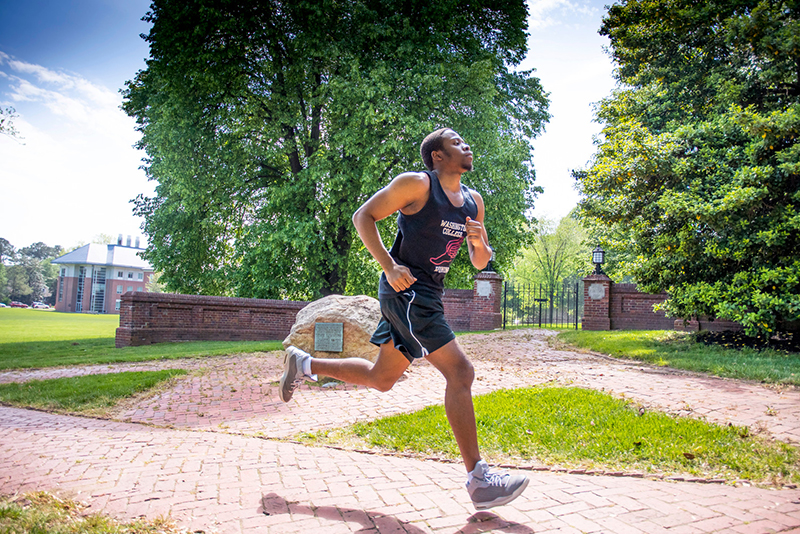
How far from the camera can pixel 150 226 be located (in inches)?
717

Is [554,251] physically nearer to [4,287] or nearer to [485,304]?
[485,304]

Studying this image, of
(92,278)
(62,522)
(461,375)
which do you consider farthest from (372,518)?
(92,278)

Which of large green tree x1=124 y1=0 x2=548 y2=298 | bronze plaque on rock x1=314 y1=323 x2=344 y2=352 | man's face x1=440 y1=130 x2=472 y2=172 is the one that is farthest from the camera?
large green tree x1=124 y1=0 x2=548 y2=298

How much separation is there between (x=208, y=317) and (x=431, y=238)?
14273 mm

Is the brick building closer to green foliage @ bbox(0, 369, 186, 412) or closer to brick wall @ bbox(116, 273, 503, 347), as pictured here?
brick wall @ bbox(116, 273, 503, 347)

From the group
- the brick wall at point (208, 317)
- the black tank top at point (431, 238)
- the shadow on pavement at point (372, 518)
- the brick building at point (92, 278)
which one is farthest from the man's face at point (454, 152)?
the brick building at point (92, 278)

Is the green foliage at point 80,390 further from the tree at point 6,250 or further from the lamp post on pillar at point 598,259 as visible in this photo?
the tree at point 6,250

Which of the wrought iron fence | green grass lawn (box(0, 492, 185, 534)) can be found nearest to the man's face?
green grass lawn (box(0, 492, 185, 534))

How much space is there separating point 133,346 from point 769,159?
1638 centimetres

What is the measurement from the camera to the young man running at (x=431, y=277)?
8.75ft

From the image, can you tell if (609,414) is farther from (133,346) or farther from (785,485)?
(133,346)

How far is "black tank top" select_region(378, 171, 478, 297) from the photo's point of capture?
2.86 meters

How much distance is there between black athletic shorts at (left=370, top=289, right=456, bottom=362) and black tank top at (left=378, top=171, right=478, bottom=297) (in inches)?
2.5

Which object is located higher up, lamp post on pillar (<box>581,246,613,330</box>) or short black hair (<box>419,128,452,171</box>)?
short black hair (<box>419,128,452,171</box>)
